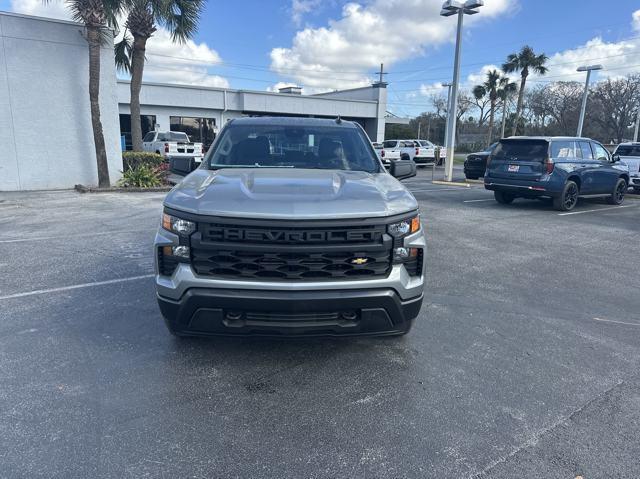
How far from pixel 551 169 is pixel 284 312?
1003 cm

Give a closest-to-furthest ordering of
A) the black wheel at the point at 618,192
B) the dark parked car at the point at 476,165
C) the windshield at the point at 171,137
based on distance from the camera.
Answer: the black wheel at the point at 618,192 → the dark parked car at the point at 476,165 → the windshield at the point at 171,137

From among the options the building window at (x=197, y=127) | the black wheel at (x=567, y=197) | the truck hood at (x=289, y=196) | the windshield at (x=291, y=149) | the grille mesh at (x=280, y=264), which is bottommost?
the black wheel at (x=567, y=197)

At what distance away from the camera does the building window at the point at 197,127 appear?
95.1 feet

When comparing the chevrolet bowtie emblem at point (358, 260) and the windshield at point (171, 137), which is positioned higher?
the windshield at point (171, 137)

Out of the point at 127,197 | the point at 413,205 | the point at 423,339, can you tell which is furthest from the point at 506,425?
the point at 127,197

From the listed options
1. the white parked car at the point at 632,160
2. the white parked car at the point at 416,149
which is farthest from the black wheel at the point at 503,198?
the white parked car at the point at 416,149

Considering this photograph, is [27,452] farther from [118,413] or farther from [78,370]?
[78,370]

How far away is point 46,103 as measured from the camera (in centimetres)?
1273

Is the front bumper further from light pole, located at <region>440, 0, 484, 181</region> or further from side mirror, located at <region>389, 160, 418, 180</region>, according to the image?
light pole, located at <region>440, 0, 484, 181</region>

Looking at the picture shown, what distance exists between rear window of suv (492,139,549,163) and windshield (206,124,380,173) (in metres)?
7.81

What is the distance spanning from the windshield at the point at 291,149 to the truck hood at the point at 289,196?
0.55 meters

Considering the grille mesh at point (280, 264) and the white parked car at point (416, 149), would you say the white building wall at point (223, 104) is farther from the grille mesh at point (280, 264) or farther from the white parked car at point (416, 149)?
the grille mesh at point (280, 264)

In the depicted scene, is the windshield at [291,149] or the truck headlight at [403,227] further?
the windshield at [291,149]

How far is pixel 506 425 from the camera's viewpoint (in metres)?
2.71
